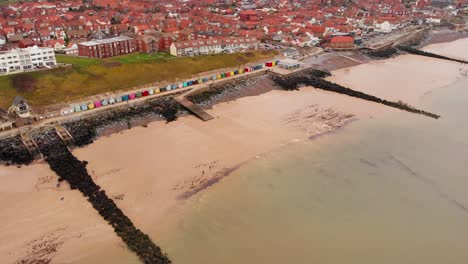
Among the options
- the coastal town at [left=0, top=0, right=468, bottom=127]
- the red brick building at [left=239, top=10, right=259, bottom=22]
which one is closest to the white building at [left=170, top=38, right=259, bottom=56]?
the coastal town at [left=0, top=0, right=468, bottom=127]

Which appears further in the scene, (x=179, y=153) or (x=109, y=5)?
(x=109, y=5)

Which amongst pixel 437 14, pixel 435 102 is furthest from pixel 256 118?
pixel 437 14

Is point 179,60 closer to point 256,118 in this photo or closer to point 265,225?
point 256,118

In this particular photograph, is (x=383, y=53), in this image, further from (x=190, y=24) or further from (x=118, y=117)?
(x=118, y=117)

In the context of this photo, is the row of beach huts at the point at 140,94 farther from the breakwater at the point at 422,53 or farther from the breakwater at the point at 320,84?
the breakwater at the point at 422,53

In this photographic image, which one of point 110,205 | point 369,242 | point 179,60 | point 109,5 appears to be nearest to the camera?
point 369,242

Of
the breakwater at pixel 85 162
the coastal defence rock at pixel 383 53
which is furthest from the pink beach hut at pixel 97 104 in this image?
the coastal defence rock at pixel 383 53

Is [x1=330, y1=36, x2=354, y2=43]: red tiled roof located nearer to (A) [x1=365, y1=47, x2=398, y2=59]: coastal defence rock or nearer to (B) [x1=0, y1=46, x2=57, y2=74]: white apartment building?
(A) [x1=365, y1=47, x2=398, y2=59]: coastal defence rock
